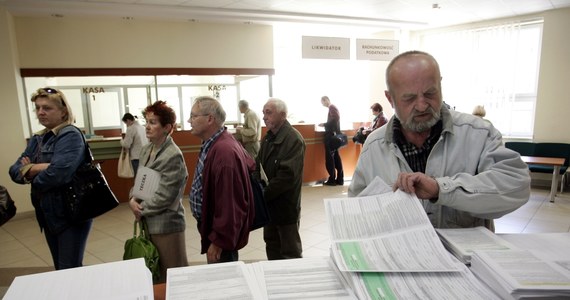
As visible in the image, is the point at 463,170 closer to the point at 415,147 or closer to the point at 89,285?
the point at 415,147

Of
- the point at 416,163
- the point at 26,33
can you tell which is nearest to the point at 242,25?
the point at 26,33

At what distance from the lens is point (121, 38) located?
5.98 meters

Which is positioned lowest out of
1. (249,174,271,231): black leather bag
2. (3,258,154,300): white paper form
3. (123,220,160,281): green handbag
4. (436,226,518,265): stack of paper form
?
(123,220,160,281): green handbag

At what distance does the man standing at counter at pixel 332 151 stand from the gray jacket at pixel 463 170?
5.39 metres

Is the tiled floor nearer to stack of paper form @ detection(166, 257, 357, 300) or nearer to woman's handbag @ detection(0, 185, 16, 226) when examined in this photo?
woman's handbag @ detection(0, 185, 16, 226)

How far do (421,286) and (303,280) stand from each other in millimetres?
268

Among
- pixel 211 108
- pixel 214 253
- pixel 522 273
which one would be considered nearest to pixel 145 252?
pixel 214 253

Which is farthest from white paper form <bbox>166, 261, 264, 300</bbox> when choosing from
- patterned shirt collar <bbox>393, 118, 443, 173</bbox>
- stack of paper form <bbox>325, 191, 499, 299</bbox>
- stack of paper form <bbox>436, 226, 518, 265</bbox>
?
patterned shirt collar <bbox>393, 118, 443, 173</bbox>

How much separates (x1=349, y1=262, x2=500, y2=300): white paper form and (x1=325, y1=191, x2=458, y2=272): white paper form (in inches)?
0.6

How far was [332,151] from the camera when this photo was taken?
265 inches

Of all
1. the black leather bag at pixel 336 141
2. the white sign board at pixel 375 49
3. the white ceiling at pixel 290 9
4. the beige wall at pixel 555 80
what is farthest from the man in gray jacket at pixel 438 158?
the beige wall at pixel 555 80

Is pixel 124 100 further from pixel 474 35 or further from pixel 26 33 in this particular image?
pixel 474 35

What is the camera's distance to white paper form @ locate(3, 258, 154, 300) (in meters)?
0.72

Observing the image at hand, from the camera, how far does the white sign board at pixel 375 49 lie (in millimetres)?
6430
